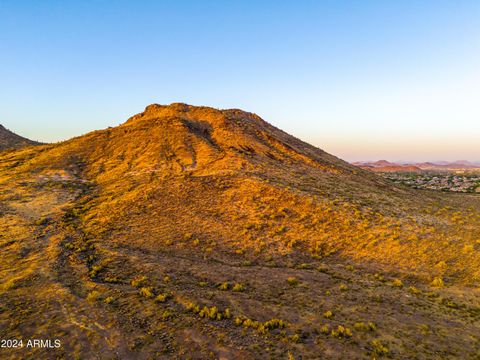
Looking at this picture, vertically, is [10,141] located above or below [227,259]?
above

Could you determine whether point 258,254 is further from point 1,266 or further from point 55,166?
point 55,166

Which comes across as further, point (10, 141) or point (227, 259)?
point (10, 141)

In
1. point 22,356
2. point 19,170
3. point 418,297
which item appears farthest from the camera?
point 19,170

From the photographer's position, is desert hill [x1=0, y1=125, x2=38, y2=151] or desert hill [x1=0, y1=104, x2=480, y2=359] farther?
desert hill [x1=0, y1=125, x2=38, y2=151]

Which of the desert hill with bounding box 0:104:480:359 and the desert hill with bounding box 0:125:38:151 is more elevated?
the desert hill with bounding box 0:125:38:151

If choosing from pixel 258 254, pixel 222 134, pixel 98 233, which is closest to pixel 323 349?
pixel 258 254
